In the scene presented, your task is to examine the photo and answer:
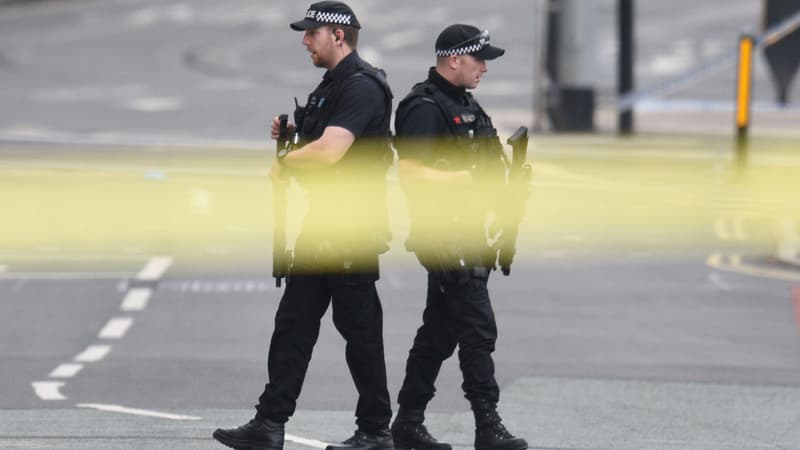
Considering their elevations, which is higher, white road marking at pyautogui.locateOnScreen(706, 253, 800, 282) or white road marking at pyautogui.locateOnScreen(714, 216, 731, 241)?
white road marking at pyautogui.locateOnScreen(714, 216, 731, 241)

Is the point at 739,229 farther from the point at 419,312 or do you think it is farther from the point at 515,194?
the point at 515,194

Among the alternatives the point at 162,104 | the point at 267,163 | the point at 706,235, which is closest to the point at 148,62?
the point at 162,104

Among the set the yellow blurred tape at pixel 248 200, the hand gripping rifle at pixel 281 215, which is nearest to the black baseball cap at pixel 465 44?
the hand gripping rifle at pixel 281 215

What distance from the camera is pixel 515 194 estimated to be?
8820 mm

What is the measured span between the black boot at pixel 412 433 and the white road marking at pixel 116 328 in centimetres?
435

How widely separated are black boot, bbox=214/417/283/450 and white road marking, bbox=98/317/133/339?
448 centimetres

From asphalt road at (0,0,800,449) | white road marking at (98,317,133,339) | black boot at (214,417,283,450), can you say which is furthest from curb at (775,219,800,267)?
black boot at (214,417,283,450)

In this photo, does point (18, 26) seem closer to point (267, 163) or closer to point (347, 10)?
point (267, 163)

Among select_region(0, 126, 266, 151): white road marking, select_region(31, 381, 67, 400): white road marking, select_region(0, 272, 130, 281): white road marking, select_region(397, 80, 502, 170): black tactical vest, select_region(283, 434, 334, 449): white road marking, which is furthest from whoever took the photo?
select_region(0, 126, 266, 151): white road marking

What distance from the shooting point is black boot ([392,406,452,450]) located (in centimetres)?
900

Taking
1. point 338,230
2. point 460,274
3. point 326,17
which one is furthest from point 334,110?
point 460,274

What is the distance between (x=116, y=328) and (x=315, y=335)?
4889 mm

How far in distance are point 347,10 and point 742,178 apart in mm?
15535

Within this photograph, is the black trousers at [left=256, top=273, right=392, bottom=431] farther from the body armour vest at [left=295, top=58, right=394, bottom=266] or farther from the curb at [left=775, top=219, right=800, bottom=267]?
the curb at [left=775, top=219, right=800, bottom=267]
